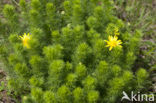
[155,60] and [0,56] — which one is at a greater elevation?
[155,60]

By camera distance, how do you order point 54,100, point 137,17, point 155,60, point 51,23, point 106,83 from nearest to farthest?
point 54,100, point 106,83, point 51,23, point 155,60, point 137,17

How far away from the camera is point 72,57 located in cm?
212

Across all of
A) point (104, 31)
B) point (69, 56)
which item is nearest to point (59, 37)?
point (69, 56)

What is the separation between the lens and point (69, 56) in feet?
7.18

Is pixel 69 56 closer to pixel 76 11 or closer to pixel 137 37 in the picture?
pixel 76 11

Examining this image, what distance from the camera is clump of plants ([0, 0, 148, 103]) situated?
181 cm

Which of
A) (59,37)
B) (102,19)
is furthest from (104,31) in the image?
(59,37)

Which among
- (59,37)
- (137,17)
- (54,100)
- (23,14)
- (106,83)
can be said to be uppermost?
(137,17)

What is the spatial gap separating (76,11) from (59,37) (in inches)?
14.2

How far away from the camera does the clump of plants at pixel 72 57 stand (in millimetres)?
1807

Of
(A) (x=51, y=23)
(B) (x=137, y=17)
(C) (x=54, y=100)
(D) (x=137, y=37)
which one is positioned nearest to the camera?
(C) (x=54, y=100)

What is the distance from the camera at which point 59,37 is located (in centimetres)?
210

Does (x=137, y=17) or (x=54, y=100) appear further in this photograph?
(x=137, y=17)

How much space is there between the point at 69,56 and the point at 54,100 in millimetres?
612
